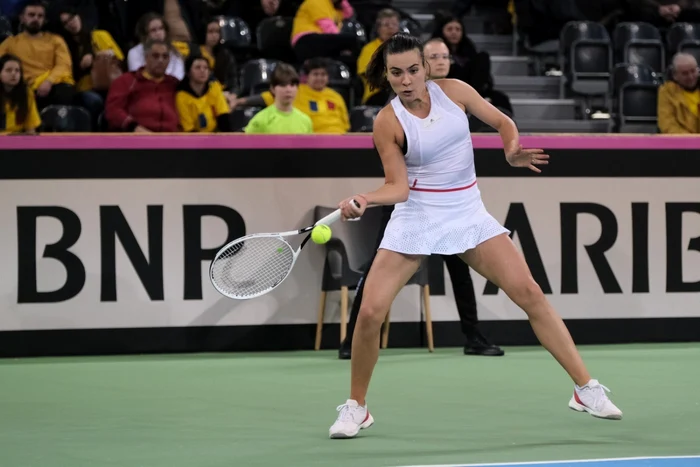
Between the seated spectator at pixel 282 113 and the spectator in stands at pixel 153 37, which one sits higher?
the spectator in stands at pixel 153 37

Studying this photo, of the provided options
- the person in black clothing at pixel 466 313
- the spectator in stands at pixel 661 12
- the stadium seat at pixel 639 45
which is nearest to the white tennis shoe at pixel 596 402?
the person in black clothing at pixel 466 313

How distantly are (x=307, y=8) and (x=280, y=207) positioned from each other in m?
4.44

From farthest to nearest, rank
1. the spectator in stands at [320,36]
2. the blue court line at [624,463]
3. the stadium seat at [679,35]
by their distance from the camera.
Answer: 1. the stadium seat at [679,35]
2. the spectator in stands at [320,36]
3. the blue court line at [624,463]

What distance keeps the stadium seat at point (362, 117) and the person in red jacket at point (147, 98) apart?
166cm

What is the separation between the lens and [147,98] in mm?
10633

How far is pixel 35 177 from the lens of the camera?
868cm

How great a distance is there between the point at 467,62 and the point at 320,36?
160cm

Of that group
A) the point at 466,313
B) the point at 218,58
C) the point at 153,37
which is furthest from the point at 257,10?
the point at 466,313

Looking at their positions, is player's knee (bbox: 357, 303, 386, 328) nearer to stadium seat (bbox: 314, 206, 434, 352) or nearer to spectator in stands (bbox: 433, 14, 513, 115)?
stadium seat (bbox: 314, 206, 434, 352)

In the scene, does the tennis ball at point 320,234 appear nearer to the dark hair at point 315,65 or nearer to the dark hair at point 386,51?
the dark hair at point 386,51

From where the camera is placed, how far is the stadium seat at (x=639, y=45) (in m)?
13.9

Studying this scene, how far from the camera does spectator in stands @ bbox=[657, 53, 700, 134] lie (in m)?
11.9

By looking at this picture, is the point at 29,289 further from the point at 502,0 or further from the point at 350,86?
the point at 502,0

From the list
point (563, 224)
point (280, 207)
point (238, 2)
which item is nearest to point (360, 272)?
point (280, 207)
